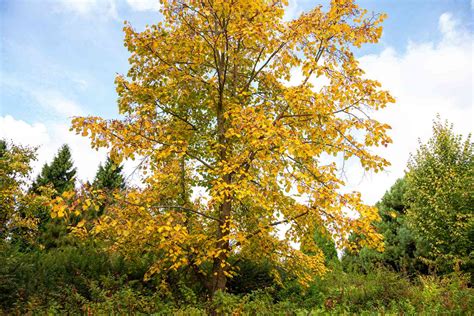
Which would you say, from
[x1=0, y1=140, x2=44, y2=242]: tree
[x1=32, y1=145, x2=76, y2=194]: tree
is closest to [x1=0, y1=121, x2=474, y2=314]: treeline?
[x1=0, y1=140, x2=44, y2=242]: tree

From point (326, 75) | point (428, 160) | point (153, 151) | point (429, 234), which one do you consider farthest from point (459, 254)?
point (153, 151)

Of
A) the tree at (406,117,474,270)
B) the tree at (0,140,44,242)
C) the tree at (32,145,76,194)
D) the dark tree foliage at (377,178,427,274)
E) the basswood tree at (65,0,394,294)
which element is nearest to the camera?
the basswood tree at (65,0,394,294)

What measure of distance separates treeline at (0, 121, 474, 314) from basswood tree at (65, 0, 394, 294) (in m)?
0.62

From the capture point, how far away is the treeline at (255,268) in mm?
6895

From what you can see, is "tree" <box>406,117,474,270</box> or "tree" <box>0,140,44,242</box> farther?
"tree" <box>406,117,474,270</box>

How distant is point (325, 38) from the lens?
22.9ft

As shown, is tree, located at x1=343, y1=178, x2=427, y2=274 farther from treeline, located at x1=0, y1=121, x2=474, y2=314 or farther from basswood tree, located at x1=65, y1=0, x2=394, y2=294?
basswood tree, located at x1=65, y1=0, x2=394, y2=294

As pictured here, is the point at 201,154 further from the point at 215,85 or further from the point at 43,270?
the point at 43,270

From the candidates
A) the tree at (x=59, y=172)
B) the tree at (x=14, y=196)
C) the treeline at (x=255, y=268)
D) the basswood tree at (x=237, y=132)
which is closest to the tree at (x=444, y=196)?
the treeline at (x=255, y=268)

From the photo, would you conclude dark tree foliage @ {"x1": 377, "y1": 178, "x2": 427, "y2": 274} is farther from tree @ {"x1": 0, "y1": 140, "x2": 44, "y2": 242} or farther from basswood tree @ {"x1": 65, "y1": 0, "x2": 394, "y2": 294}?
tree @ {"x1": 0, "y1": 140, "x2": 44, "y2": 242}

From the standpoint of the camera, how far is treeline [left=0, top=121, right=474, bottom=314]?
689cm

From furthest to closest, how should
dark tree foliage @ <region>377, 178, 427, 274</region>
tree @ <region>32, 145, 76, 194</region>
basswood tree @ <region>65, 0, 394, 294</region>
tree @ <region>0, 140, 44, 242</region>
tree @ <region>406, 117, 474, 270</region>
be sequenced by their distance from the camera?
1. tree @ <region>32, 145, 76, 194</region>
2. dark tree foliage @ <region>377, 178, 427, 274</region>
3. tree @ <region>406, 117, 474, 270</region>
4. tree @ <region>0, 140, 44, 242</region>
5. basswood tree @ <region>65, 0, 394, 294</region>

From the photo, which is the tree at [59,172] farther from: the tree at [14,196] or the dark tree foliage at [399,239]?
the dark tree foliage at [399,239]

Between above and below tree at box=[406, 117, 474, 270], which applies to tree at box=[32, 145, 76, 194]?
above
